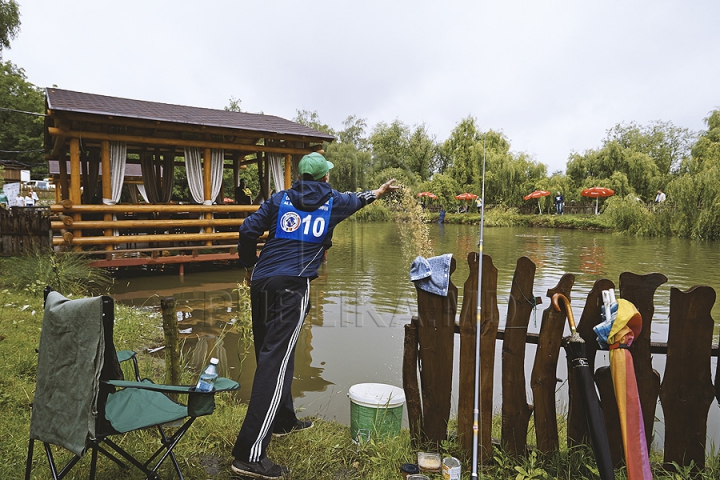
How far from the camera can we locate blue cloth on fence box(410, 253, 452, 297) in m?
2.75

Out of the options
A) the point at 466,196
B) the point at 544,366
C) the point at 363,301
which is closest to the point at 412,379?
the point at 544,366

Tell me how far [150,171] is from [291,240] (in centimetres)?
1222

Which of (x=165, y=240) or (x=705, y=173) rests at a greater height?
(x=705, y=173)

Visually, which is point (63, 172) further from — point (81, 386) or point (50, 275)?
point (81, 386)

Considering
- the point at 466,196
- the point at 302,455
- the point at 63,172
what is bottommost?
the point at 302,455

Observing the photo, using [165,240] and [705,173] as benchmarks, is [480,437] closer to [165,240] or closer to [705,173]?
[165,240]

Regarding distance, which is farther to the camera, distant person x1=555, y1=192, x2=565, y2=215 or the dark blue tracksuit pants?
distant person x1=555, y1=192, x2=565, y2=215

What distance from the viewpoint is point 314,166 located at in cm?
294

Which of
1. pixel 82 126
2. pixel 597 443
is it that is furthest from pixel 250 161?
pixel 597 443

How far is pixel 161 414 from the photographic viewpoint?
7.50 ft

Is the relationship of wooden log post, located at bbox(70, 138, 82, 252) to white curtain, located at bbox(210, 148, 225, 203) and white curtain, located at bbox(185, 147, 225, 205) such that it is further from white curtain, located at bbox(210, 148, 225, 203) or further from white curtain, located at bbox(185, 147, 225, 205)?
white curtain, located at bbox(210, 148, 225, 203)

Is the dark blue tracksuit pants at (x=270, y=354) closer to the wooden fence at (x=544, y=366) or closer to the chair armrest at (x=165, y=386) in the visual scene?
the chair armrest at (x=165, y=386)

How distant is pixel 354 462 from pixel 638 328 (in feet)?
5.56

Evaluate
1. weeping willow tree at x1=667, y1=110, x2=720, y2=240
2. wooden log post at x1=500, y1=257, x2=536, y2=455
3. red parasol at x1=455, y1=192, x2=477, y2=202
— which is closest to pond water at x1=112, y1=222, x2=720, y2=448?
wooden log post at x1=500, y1=257, x2=536, y2=455
